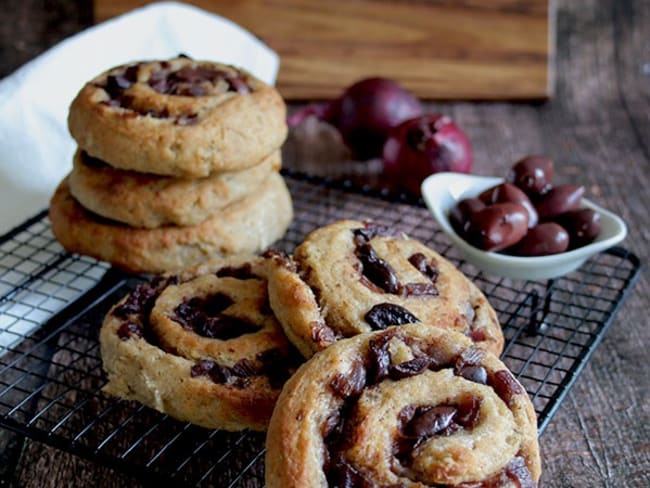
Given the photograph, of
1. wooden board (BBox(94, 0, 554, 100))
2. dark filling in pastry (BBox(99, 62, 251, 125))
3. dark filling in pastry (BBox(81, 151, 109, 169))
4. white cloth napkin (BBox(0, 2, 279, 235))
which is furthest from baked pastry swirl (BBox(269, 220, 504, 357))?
wooden board (BBox(94, 0, 554, 100))

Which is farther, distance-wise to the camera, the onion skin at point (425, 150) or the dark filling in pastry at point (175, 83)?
the onion skin at point (425, 150)

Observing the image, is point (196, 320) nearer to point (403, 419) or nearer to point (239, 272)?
point (239, 272)

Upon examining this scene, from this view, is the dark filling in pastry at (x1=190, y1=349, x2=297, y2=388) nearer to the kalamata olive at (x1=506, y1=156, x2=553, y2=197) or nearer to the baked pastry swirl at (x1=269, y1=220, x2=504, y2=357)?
the baked pastry swirl at (x1=269, y1=220, x2=504, y2=357)

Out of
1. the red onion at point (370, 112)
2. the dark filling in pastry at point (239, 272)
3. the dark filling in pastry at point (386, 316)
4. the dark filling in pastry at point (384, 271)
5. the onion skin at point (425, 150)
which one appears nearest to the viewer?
the dark filling in pastry at point (386, 316)

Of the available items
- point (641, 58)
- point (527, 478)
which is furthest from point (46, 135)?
point (641, 58)

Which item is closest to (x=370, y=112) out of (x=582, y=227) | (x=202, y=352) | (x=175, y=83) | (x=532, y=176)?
(x=532, y=176)

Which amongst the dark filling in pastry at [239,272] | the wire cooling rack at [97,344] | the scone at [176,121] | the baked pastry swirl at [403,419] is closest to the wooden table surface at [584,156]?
the wire cooling rack at [97,344]

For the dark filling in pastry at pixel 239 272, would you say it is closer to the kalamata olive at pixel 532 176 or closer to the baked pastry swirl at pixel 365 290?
the baked pastry swirl at pixel 365 290
